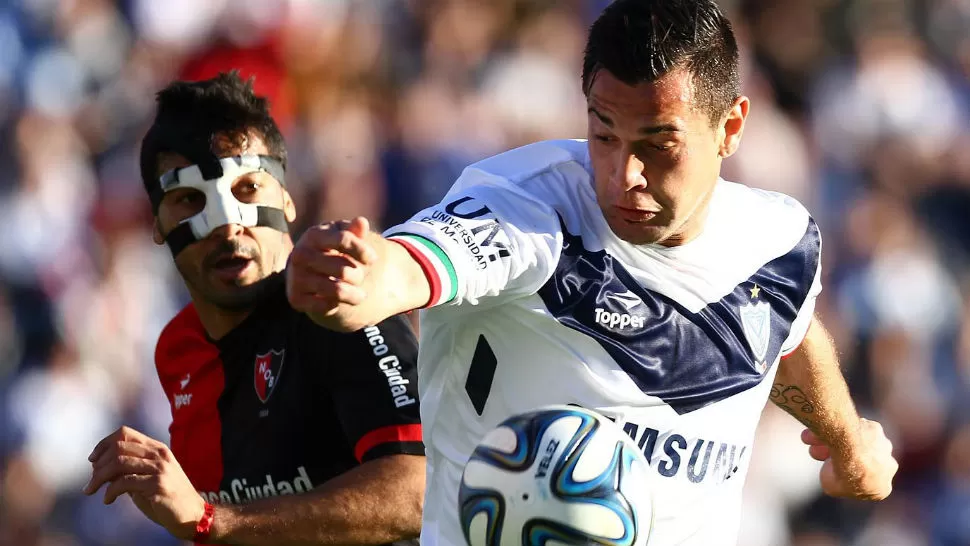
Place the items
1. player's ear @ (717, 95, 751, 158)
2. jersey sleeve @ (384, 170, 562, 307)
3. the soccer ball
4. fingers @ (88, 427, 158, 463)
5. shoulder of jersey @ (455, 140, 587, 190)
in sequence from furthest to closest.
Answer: fingers @ (88, 427, 158, 463), player's ear @ (717, 95, 751, 158), shoulder of jersey @ (455, 140, 587, 190), the soccer ball, jersey sleeve @ (384, 170, 562, 307)

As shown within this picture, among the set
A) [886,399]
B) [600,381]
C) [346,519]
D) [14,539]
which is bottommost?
[886,399]

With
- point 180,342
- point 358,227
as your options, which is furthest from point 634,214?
point 180,342

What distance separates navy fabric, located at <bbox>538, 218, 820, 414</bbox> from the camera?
11.3 ft

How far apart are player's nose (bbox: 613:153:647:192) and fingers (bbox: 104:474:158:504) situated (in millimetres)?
1555

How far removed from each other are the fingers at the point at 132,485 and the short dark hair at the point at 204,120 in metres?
1.27

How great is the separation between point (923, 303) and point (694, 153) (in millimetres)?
5326

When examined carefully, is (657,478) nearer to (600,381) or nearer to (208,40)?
(600,381)

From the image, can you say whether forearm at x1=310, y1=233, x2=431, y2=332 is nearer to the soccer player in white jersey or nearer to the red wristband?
the soccer player in white jersey

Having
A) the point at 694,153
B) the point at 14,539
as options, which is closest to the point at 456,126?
the point at 14,539

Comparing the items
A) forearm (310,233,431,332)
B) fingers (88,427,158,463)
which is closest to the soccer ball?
forearm (310,233,431,332)

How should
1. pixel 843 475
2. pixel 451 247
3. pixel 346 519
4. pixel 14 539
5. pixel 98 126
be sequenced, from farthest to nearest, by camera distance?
pixel 98 126
pixel 14 539
pixel 843 475
pixel 346 519
pixel 451 247

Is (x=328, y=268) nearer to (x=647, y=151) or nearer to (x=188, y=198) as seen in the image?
(x=647, y=151)

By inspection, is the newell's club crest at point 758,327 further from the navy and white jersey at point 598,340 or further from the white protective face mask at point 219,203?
the white protective face mask at point 219,203

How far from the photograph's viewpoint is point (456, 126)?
8109 mm
